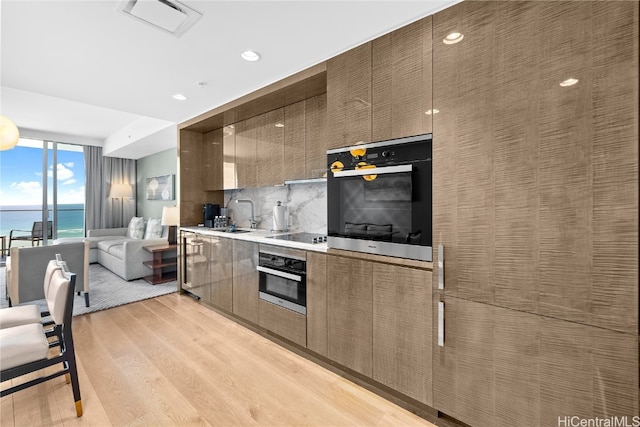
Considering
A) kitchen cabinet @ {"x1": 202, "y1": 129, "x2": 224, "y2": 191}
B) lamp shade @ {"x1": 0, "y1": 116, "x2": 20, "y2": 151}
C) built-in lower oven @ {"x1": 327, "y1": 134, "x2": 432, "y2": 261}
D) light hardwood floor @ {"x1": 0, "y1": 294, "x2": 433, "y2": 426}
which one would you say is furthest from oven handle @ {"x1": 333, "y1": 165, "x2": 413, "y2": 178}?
lamp shade @ {"x1": 0, "y1": 116, "x2": 20, "y2": 151}

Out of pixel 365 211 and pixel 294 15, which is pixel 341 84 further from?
pixel 365 211

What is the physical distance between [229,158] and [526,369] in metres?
3.44

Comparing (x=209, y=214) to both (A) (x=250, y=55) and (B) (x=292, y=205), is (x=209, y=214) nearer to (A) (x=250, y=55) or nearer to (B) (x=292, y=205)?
(B) (x=292, y=205)

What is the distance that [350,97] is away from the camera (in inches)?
80.4

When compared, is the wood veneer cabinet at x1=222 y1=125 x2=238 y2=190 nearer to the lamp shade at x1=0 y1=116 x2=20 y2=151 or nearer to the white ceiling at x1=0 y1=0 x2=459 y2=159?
the white ceiling at x1=0 y1=0 x2=459 y2=159

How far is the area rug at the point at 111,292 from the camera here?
3.59m

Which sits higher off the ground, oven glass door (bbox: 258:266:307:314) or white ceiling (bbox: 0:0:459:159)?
white ceiling (bbox: 0:0:459:159)

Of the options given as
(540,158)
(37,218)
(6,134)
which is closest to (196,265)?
(6,134)

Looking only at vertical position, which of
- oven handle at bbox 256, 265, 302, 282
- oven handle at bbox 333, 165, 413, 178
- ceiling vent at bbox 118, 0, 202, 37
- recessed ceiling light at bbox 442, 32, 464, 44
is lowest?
oven handle at bbox 256, 265, 302, 282

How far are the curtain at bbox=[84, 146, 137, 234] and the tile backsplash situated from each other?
490 centimetres

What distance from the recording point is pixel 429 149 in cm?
166

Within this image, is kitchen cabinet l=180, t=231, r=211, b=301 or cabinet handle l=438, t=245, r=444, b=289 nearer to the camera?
cabinet handle l=438, t=245, r=444, b=289

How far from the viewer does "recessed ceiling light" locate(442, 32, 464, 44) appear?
1528mm

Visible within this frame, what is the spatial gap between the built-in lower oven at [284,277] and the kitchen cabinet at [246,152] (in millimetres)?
1038
